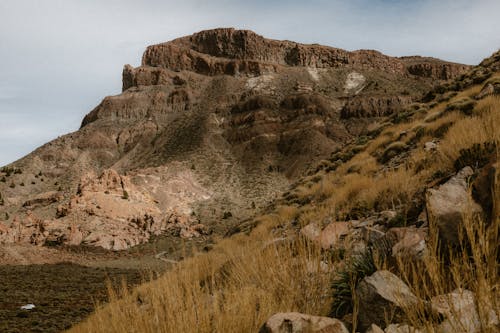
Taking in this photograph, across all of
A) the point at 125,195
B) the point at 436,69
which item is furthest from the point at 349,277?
the point at 436,69

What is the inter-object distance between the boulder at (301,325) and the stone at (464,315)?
24.5 inches

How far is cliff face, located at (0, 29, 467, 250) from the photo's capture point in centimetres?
3484

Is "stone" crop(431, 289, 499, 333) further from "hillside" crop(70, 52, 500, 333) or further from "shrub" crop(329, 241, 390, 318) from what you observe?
"shrub" crop(329, 241, 390, 318)

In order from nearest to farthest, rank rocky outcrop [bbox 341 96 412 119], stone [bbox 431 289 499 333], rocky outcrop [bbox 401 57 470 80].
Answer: stone [bbox 431 289 499 333]
rocky outcrop [bbox 341 96 412 119]
rocky outcrop [bbox 401 57 470 80]

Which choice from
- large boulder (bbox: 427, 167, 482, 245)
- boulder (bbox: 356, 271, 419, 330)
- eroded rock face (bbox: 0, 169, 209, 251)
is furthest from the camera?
eroded rock face (bbox: 0, 169, 209, 251)

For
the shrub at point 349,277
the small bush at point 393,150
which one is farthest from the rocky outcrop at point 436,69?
the shrub at point 349,277

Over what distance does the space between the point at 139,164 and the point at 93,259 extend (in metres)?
29.8

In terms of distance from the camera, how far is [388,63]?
9106 cm

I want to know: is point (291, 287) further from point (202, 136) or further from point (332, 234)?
point (202, 136)

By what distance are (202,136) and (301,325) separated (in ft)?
182

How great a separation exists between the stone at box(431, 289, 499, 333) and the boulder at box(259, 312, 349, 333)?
2.04ft

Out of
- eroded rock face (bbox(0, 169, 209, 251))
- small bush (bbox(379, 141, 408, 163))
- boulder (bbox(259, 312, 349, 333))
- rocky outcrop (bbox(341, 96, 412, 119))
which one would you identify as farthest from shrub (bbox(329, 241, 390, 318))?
rocky outcrop (bbox(341, 96, 412, 119))

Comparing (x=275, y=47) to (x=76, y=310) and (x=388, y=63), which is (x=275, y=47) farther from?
(x=76, y=310)

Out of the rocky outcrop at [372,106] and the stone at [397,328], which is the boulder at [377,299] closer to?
the stone at [397,328]
